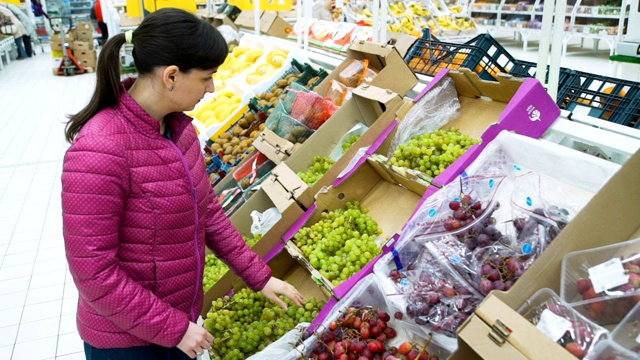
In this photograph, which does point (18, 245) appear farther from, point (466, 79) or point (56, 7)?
point (56, 7)

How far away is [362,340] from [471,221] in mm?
464

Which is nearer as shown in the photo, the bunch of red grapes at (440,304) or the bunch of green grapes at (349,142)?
the bunch of red grapes at (440,304)

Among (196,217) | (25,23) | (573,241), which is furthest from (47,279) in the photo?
(25,23)

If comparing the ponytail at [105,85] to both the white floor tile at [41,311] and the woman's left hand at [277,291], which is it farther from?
the white floor tile at [41,311]

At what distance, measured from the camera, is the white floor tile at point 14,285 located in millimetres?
3572

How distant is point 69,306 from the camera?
340 centimetres

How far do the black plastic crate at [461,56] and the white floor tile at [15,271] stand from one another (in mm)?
3020

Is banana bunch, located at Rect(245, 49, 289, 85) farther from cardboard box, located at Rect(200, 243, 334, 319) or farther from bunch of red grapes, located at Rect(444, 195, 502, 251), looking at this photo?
bunch of red grapes, located at Rect(444, 195, 502, 251)

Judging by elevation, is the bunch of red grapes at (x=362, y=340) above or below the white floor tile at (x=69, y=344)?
above

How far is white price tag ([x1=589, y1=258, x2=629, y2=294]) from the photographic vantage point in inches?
43.1

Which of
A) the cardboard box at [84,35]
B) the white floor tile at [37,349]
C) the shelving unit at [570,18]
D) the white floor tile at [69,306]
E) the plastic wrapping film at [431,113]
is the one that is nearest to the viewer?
the plastic wrapping film at [431,113]

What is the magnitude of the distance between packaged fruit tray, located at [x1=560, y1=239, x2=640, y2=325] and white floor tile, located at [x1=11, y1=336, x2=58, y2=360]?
2.77 metres

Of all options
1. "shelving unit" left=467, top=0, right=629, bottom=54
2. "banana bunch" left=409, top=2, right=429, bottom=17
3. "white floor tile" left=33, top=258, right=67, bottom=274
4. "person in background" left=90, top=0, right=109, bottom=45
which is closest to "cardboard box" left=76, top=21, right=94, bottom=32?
"person in background" left=90, top=0, right=109, bottom=45

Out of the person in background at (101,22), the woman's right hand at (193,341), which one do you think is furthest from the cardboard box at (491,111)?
the person in background at (101,22)
